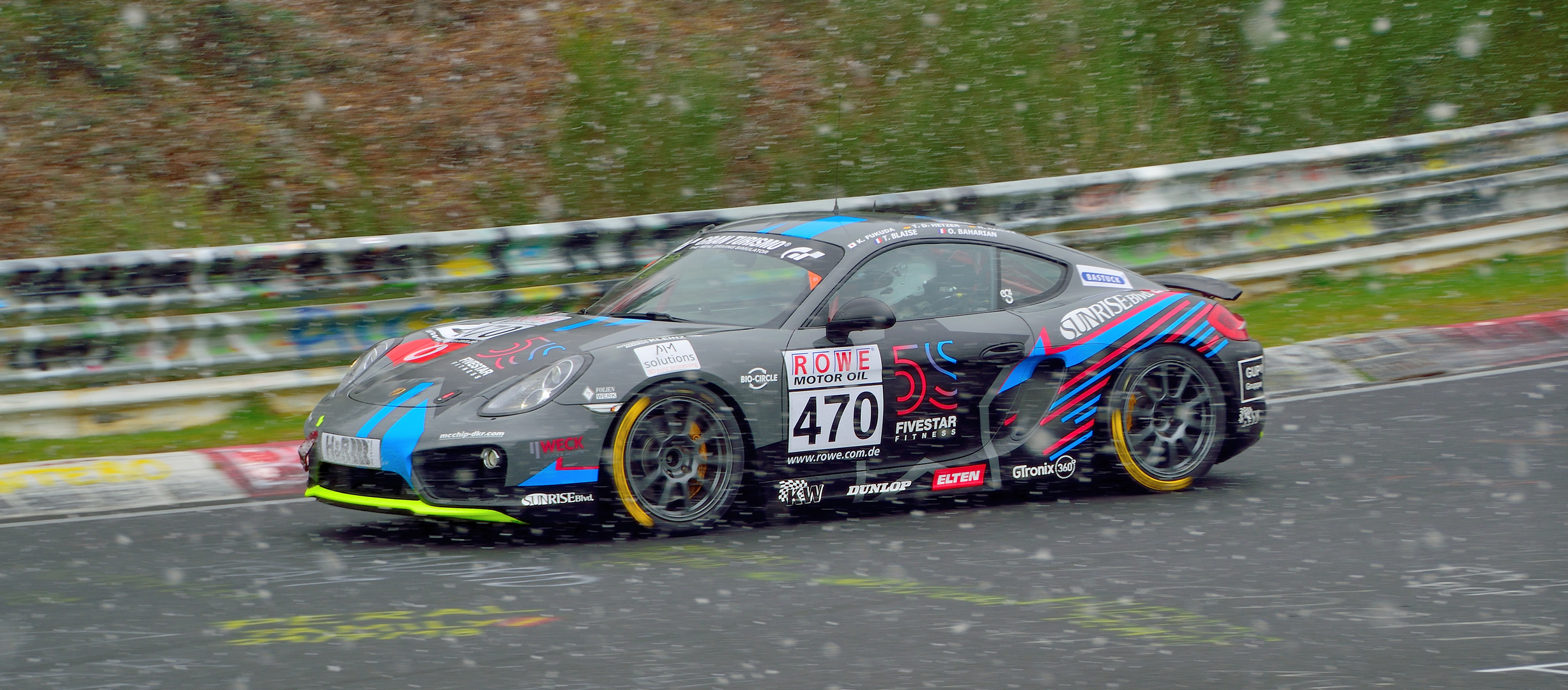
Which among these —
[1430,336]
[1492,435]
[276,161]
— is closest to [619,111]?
[276,161]

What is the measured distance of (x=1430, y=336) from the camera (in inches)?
411

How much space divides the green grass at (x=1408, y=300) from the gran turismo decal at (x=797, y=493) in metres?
5.03

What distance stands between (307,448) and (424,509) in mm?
773

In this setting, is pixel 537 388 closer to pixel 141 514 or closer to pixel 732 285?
pixel 732 285

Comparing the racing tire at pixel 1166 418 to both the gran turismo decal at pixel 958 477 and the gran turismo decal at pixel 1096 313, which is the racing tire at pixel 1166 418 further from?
the gran turismo decal at pixel 958 477

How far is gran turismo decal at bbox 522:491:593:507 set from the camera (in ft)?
19.4

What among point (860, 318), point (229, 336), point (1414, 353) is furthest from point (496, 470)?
point (1414, 353)

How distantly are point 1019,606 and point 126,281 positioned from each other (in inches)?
234

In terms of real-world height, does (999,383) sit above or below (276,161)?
below

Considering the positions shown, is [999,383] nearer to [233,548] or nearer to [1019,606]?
[1019,606]

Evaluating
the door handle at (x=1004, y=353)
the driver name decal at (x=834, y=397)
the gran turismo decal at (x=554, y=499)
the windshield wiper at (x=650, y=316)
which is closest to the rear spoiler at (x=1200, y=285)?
the door handle at (x=1004, y=353)

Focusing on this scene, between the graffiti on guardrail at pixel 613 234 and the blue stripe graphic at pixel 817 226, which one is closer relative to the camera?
the blue stripe graphic at pixel 817 226

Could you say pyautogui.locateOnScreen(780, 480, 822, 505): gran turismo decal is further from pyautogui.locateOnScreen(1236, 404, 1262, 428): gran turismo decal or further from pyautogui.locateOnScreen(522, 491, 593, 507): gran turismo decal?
pyautogui.locateOnScreen(1236, 404, 1262, 428): gran turismo decal

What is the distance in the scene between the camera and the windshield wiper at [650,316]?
673 centimetres
